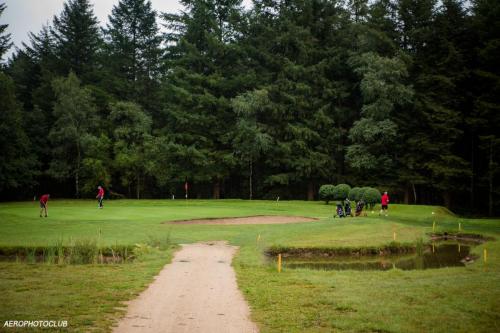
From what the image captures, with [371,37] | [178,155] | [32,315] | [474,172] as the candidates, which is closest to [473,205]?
[474,172]

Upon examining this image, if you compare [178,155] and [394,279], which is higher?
[178,155]

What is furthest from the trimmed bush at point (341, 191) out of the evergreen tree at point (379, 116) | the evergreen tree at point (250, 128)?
the evergreen tree at point (250, 128)

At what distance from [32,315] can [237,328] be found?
445 centimetres

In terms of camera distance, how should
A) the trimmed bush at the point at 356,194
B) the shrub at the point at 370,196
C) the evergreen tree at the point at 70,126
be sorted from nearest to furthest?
1. the shrub at the point at 370,196
2. the trimmed bush at the point at 356,194
3. the evergreen tree at the point at 70,126

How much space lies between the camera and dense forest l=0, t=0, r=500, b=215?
154 ft

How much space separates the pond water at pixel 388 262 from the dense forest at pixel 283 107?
26.9 m

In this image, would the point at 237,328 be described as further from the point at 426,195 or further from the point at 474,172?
the point at 426,195

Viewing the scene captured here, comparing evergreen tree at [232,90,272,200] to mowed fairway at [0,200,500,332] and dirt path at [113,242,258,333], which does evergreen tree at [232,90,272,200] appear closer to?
mowed fairway at [0,200,500,332]

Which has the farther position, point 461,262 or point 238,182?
point 238,182

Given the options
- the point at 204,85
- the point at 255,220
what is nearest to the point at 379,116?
the point at 204,85

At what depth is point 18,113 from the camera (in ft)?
162

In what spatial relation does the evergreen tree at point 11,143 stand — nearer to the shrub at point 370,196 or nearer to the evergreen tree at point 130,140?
the evergreen tree at point 130,140

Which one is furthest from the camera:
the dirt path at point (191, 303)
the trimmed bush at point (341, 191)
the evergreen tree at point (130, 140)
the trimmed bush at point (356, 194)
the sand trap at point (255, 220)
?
the evergreen tree at point (130, 140)

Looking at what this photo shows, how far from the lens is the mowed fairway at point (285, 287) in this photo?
9.10 m
